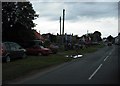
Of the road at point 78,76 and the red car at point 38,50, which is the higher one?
the red car at point 38,50

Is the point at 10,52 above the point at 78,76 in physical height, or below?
above

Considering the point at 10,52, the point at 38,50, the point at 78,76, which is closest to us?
the point at 78,76

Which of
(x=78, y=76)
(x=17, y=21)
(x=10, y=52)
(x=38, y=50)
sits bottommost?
(x=78, y=76)

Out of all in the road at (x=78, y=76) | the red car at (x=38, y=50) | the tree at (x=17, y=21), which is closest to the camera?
the road at (x=78, y=76)

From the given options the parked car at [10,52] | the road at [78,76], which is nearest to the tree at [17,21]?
the parked car at [10,52]

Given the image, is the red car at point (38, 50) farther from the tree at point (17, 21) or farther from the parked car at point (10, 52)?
the parked car at point (10, 52)

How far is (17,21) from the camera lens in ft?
161

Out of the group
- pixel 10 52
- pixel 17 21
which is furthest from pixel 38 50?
pixel 10 52

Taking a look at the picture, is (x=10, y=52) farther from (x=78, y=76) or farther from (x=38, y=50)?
(x=38, y=50)

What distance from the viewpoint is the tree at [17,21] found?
156ft

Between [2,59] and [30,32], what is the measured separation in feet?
73.6

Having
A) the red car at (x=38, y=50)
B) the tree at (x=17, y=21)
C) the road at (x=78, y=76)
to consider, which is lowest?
the road at (x=78, y=76)

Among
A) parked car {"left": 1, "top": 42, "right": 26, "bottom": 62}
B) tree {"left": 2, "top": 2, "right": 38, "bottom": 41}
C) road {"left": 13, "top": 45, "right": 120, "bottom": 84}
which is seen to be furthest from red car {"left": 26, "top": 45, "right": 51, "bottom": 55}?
road {"left": 13, "top": 45, "right": 120, "bottom": 84}

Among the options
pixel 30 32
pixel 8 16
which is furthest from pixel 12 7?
pixel 30 32
